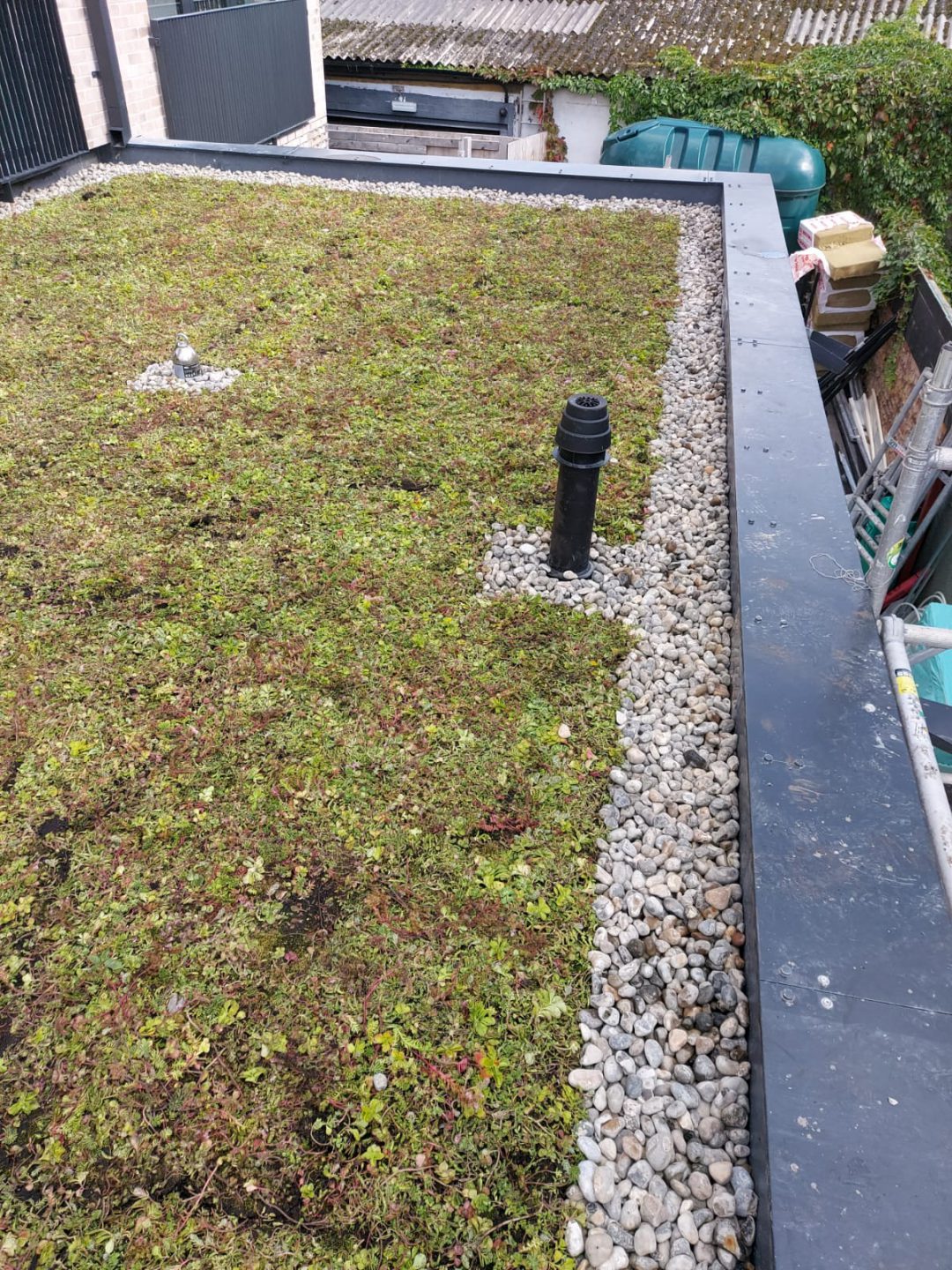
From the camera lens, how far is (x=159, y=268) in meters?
7.28

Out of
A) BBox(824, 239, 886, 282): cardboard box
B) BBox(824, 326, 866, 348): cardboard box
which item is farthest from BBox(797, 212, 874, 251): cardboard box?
BBox(824, 326, 866, 348): cardboard box

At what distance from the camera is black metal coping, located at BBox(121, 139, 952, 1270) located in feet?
5.81

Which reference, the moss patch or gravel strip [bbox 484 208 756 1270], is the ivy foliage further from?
gravel strip [bbox 484 208 756 1270]

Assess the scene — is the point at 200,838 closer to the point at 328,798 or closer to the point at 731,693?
the point at 328,798

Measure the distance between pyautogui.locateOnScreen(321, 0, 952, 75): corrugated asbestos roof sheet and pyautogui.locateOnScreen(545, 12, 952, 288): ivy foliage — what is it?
1.68m

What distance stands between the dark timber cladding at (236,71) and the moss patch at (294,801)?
6723mm

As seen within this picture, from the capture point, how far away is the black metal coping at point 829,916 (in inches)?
69.7

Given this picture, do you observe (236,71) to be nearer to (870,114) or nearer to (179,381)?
(179,381)

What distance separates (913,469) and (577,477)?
1.36m

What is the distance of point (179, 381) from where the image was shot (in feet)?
18.4

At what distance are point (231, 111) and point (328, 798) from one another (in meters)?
12.2

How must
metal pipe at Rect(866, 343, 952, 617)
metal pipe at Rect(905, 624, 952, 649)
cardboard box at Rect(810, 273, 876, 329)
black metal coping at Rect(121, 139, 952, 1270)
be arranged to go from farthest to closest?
cardboard box at Rect(810, 273, 876, 329) → metal pipe at Rect(866, 343, 952, 617) → metal pipe at Rect(905, 624, 952, 649) → black metal coping at Rect(121, 139, 952, 1270)


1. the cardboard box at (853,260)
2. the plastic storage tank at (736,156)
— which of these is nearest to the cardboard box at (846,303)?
the cardboard box at (853,260)

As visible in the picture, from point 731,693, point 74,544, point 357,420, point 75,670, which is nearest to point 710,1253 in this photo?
point 731,693
